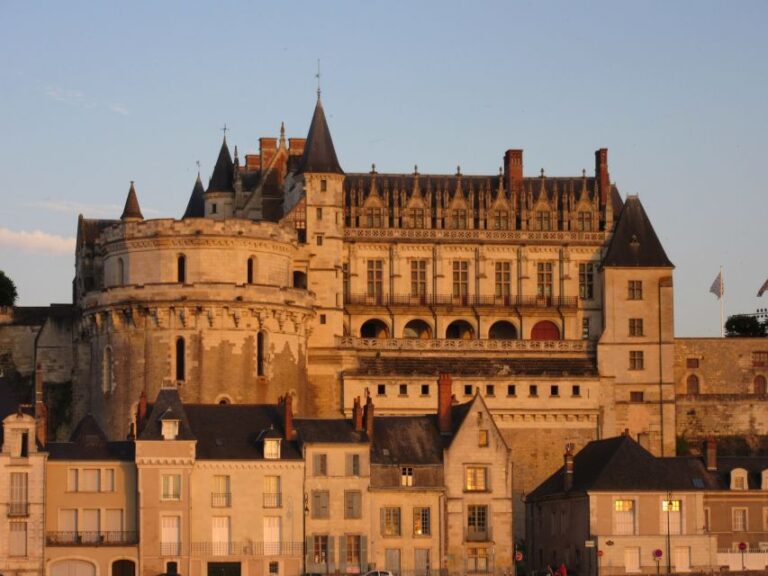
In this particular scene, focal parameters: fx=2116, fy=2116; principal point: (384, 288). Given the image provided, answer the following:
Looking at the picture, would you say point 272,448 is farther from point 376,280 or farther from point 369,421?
point 376,280

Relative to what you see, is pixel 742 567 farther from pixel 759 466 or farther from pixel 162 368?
pixel 162 368

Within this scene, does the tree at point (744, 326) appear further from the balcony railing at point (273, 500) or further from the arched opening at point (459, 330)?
the balcony railing at point (273, 500)

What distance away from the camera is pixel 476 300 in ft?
325

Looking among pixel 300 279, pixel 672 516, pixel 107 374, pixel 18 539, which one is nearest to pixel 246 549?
pixel 18 539

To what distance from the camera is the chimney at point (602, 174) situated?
10038cm

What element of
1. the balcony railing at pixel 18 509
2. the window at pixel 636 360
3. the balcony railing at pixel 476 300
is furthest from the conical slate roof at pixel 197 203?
the balcony railing at pixel 18 509

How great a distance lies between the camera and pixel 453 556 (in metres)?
77.6

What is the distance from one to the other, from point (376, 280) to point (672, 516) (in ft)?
79.5

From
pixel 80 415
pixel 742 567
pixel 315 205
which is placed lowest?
pixel 742 567

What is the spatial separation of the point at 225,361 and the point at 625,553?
20866 mm

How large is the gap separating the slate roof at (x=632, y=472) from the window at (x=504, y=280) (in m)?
17.4

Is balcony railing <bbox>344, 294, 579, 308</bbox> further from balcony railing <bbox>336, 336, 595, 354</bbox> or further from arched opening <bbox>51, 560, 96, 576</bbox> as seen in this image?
arched opening <bbox>51, 560, 96, 576</bbox>

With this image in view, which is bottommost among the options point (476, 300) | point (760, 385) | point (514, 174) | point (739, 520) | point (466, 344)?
point (739, 520)

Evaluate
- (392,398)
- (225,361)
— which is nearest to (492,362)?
(392,398)
